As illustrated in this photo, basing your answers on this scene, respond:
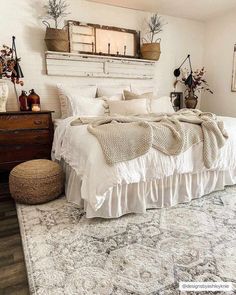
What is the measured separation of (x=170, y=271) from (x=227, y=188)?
5.16 ft

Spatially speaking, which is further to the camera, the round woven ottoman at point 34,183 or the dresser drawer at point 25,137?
the dresser drawer at point 25,137

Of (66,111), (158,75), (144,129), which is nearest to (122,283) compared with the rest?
(144,129)

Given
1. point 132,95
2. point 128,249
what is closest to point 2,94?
point 132,95

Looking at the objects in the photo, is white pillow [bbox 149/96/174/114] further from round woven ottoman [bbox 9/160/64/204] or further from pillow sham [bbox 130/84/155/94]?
round woven ottoman [bbox 9/160/64/204]

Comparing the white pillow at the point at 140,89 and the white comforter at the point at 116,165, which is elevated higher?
the white pillow at the point at 140,89

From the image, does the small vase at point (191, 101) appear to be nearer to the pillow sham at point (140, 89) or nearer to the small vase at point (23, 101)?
the pillow sham at point (140, 89)

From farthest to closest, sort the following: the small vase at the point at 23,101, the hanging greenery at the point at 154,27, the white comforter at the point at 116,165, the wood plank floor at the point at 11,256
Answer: the hanging greenery at the point at 154,27
the small vase at the point at 23,101
the white comforter at the point at 116,165
the wood plank floor at the point at 11,256

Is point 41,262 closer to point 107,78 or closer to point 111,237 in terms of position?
point 111,237

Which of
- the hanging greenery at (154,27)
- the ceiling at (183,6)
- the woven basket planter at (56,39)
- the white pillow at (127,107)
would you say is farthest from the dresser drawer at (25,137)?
the hanging greenery at (154,27)

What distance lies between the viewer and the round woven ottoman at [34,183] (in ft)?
7.29

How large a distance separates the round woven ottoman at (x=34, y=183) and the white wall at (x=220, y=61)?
336cm

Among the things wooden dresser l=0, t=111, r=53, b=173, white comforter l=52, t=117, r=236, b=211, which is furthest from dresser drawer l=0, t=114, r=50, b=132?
white comforter l=52, t=117, r=236, b=211

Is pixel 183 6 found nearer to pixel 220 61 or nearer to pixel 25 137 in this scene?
pixel 220 61

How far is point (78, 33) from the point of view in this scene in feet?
11.5
